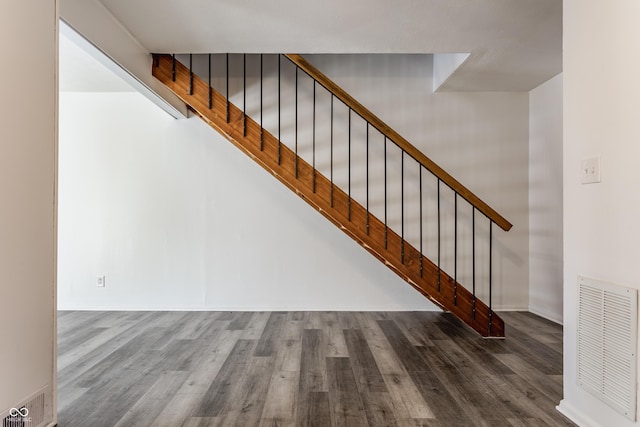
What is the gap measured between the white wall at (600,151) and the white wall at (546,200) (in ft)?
7.20

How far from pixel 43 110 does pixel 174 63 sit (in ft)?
6.28

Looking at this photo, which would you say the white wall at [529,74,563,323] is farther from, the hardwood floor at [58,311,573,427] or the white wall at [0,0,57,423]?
the white wall at [0,0,57,423]

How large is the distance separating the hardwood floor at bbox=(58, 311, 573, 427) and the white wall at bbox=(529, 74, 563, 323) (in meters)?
0.41

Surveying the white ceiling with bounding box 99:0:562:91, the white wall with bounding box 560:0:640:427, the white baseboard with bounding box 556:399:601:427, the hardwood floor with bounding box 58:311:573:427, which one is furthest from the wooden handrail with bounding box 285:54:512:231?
the white baseboard with bounding box 556:399:601:427

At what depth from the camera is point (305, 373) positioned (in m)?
2.76

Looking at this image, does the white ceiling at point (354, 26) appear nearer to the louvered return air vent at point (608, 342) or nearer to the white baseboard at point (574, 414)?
the louvered return air vent at point (608, 342)

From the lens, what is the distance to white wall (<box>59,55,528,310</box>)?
15.6ft

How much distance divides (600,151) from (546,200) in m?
2.70

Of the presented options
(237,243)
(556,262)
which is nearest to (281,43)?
(237,243)

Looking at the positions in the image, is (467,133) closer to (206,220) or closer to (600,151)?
(600,151)

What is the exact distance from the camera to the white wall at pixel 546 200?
4.29 metres

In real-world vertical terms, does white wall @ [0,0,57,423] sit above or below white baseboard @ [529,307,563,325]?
above

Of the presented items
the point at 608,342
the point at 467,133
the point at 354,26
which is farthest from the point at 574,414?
the point at 467,133

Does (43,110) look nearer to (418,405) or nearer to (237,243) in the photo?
(418,405)
